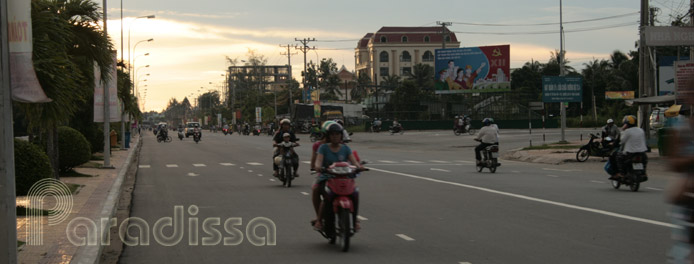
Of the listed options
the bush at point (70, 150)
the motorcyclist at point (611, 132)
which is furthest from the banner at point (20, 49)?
the motorcyclist at point (611, 132)

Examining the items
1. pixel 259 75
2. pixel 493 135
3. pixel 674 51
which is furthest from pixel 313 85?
pixel 493 135

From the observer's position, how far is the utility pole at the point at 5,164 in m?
6.21

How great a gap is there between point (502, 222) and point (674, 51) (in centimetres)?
8032

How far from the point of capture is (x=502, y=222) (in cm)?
1094

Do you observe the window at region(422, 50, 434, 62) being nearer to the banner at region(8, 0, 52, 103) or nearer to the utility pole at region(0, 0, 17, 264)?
the banner at region(8, 0, 52, 103)

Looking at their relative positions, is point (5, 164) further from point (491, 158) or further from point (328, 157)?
point (491, 158)

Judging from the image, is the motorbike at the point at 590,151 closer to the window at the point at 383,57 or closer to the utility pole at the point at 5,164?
the utility pole at the point at 5,164

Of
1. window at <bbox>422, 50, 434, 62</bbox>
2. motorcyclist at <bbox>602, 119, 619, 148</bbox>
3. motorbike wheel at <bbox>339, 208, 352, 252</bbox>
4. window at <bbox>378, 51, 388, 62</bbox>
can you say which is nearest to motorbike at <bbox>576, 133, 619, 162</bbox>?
motorcyclist at <bbox>602, 119, 619, 148</bbox>

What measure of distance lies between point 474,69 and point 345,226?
57.7 meters

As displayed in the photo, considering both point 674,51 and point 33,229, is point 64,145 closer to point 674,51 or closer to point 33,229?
point 33,229

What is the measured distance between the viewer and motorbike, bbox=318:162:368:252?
27.9 ft

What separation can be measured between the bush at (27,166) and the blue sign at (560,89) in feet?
99.9

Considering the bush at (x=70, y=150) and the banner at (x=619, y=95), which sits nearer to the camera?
the bush at (x=70, y=150)

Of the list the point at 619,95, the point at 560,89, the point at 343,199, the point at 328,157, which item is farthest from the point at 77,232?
the point at 619,95
